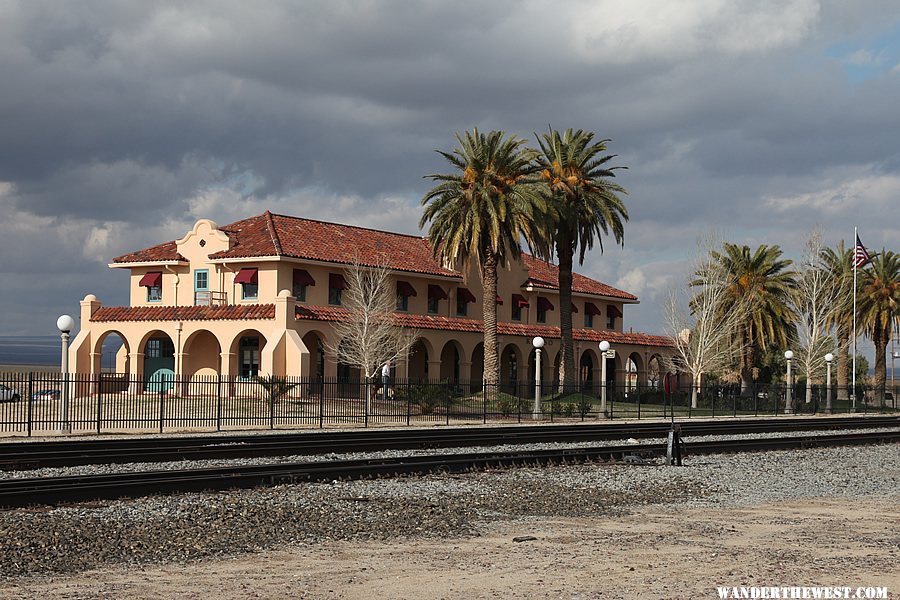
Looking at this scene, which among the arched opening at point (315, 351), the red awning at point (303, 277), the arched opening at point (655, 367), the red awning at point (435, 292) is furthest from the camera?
the arched opening at point (655, 367)

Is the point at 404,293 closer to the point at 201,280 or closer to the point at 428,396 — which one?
the point at 201,280

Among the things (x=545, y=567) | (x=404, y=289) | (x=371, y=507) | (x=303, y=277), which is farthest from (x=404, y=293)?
(x=545, y=567)

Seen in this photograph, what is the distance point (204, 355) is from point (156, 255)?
6476 mm

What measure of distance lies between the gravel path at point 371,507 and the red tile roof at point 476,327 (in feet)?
103

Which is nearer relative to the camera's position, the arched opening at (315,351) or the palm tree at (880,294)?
the arched opening at (315,351)

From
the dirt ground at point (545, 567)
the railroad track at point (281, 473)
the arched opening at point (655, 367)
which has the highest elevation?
the arched opening at point (655, 367)

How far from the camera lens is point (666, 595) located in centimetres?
1043

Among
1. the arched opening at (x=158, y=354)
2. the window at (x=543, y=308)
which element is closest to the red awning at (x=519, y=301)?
the window at (x=543, y=308)

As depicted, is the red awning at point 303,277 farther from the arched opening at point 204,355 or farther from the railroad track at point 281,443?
the railroad track at point 281,443

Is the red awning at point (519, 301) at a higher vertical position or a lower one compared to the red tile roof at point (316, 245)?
lower

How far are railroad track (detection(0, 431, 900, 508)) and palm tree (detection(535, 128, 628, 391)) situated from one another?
29226 mm

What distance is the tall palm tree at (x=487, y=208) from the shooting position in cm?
5262

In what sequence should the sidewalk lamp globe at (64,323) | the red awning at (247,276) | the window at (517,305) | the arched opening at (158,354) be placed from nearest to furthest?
the sidewalk lamp globe at (64,323)
the red awning at (247,276)
the arched opening at (158,354)
the window at (517,305)

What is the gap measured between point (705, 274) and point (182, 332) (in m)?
29.9
